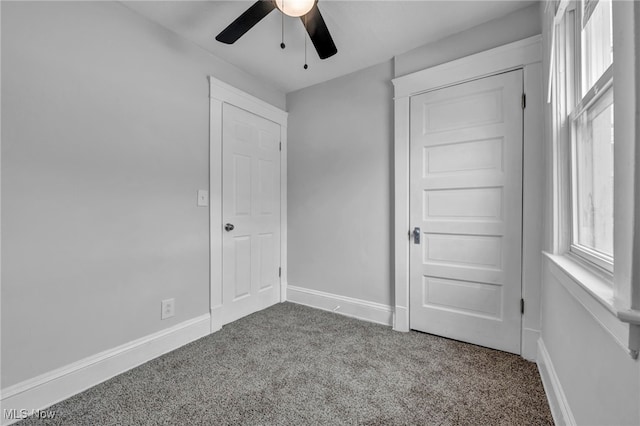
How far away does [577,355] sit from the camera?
1.12 metres

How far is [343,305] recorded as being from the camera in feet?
9.20

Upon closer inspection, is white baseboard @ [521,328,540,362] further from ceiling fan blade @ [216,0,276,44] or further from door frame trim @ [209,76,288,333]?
ceiling fan blade @ [216,0,276,44]

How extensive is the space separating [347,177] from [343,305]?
1.28 m

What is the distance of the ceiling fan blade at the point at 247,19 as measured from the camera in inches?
60.0

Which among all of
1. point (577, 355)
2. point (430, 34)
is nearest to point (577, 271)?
point (577, 355)

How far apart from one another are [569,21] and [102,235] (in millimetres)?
2894

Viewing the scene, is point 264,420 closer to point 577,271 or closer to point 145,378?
point 145,378

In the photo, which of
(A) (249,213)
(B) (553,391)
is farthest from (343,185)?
(B) (553,391)

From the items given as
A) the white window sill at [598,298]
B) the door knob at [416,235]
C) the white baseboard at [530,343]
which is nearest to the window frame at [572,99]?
the white window sill at [598,298]

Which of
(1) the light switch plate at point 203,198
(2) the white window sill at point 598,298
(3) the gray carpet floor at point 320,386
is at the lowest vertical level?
(3) the gray carpet floor at point 320,386

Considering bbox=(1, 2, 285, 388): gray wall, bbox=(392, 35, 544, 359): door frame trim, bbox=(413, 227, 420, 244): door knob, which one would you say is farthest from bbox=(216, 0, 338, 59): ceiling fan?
bbox=(413, 227, 420, 244): door knob

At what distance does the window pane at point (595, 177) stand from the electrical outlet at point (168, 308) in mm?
2518

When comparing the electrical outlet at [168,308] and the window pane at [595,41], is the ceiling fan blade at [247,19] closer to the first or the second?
the window pane at [595,41]

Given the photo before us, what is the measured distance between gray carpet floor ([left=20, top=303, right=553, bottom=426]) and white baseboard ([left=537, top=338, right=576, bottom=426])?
5cm
